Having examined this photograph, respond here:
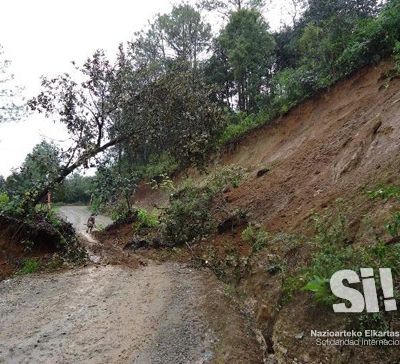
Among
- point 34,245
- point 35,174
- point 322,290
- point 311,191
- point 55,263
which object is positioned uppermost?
point 35,174

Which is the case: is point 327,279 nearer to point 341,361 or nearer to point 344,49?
point 341,361

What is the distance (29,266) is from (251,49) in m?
18.3

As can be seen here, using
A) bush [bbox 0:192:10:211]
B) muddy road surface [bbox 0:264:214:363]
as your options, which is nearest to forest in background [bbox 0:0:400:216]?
bush [bbox 0:192:10:211]

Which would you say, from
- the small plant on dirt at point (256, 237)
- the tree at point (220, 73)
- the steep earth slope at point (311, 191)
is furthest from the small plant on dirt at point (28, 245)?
the tree at point (220, 73)

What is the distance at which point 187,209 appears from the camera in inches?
424

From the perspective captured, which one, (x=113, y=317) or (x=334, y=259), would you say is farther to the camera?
(x=113, y=317)

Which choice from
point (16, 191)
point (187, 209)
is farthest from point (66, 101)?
point (187, 209)

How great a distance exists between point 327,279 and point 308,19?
2467 centimetres

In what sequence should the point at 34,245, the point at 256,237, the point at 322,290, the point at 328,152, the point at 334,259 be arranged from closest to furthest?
1. the point at 322,290
2. the point at 334,259
3. the point at 256,237
4. the point at 328,152
5. the point at 34,245

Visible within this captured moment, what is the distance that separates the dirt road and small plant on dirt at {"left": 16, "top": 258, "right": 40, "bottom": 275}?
58 cm

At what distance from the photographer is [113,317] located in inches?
237

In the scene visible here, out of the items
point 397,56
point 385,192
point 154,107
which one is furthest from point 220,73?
point 385,192

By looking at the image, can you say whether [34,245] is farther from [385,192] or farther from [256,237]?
[385,192]

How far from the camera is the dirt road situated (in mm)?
4844
